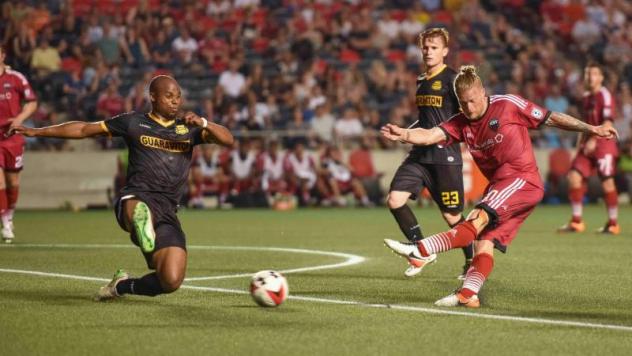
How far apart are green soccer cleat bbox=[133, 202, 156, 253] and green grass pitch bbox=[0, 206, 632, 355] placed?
20.0 inches

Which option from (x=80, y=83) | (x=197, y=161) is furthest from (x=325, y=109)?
(x=80, y=83)

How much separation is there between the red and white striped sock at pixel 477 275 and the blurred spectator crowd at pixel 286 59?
16.4 meters

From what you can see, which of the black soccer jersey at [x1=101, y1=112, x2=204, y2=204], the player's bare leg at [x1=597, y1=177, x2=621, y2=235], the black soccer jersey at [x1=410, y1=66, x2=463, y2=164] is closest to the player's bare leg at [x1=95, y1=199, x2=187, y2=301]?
the black soccer jersey at [x1=101, y1=112, x2=204, y2=204]

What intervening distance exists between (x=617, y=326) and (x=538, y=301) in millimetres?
1466

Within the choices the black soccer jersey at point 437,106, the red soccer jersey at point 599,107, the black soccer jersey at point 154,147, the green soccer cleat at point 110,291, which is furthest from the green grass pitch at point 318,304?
the red soccer jersey at point 599,107

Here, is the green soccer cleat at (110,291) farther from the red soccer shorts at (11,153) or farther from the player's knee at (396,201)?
the red soccer shorts at (11,153)

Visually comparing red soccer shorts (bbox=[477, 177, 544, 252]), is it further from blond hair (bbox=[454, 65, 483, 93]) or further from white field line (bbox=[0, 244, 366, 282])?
white field line (bbox=[0, 244, 366, 282])

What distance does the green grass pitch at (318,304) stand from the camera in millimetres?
6727

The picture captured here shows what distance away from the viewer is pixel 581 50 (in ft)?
104

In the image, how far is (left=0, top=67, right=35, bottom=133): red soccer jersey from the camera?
14.8 metres

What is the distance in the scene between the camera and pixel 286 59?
2770 cm

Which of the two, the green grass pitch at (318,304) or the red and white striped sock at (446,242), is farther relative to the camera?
the red and white striped sock at (446,242)

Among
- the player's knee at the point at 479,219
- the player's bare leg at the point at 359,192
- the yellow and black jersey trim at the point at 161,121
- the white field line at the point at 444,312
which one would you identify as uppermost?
the yellow and black jersey trim at the point at 161,121

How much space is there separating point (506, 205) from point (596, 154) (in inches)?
355
